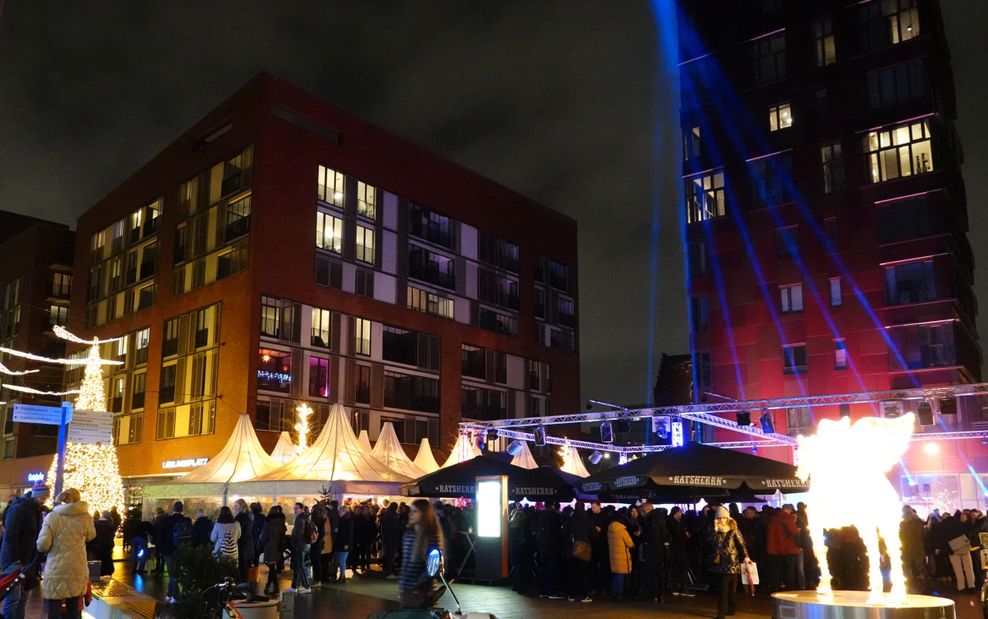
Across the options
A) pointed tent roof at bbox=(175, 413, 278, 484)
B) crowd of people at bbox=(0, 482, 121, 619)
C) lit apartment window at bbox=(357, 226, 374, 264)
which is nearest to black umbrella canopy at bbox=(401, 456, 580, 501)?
pointed tent roof at bbox=(175, 413, 278, 484)

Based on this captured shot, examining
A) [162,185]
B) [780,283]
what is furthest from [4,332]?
[780,283]

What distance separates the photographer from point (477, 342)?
50969 mm

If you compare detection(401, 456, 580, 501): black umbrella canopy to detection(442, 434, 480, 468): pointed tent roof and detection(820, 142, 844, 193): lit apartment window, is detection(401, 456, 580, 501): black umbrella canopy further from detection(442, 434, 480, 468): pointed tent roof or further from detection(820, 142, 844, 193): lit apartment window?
detection(820, 142, 844, 193): lit apartment window

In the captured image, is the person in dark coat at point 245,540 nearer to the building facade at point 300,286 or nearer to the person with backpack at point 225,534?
the person with backpack at point 225,534

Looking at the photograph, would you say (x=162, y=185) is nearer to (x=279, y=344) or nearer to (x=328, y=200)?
(x=328, y=200)

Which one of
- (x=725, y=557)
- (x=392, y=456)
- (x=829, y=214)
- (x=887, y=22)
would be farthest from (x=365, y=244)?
(x=725, y=557)

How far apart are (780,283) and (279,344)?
882 inches

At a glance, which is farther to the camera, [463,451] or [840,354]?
[840,354]

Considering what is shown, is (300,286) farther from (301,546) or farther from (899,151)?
(899,151)

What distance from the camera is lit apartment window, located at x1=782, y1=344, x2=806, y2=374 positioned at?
34344 millimetres

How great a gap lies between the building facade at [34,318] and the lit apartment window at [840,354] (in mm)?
49221

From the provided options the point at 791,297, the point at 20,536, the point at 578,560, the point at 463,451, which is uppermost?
the point at 791,297

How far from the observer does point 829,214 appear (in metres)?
34.6

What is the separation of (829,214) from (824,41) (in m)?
7.47
